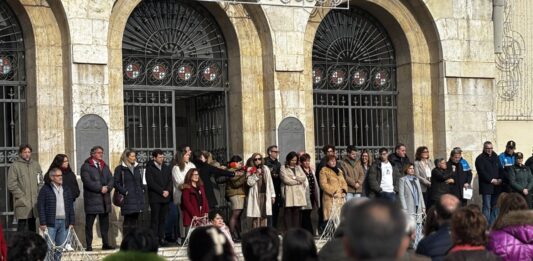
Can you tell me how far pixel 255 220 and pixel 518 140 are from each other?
21.9 feet

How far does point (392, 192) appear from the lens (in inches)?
697

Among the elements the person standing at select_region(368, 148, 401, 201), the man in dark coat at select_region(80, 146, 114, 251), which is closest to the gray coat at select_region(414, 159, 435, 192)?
the person standing at select_region(368, 148, 401, 201)

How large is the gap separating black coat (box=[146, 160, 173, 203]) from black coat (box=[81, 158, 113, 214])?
691mm

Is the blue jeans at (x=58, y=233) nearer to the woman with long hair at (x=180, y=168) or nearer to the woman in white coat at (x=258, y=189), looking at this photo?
the woman with long hair at (x=180, y=168)

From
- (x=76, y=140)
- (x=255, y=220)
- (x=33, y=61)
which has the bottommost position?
(x=255, y=220)

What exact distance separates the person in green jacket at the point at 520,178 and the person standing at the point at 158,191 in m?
6.23

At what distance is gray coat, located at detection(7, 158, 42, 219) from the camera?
15188 mm

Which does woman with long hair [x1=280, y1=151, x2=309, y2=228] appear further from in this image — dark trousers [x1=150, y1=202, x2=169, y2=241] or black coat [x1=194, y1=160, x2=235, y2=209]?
dark trousers [x1=150, y1=202, x2=169, y2=241]

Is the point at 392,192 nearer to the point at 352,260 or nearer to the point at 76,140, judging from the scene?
the point at 76,140

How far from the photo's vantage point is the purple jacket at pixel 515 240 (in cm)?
Result: 770

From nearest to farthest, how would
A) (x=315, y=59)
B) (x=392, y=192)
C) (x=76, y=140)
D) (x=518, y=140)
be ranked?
(x=76, y=140) < (x=392, y=192) < (x=315, y=59) < (x=518, y=140)

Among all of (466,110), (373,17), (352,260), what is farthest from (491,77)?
(352,260)

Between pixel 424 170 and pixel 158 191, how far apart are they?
4728 millimetres

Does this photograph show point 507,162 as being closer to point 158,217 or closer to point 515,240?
point 158,217
